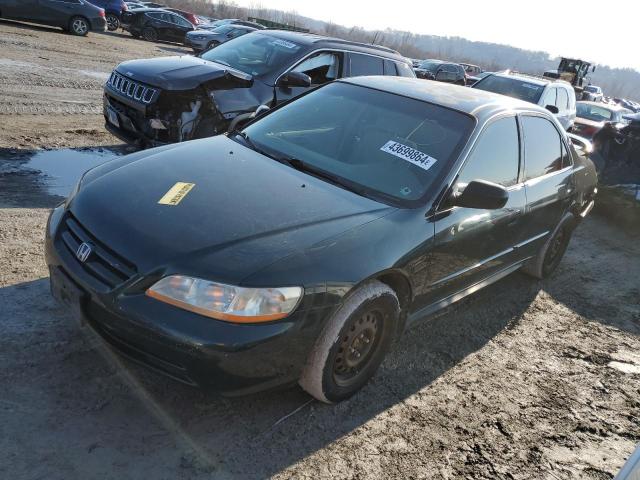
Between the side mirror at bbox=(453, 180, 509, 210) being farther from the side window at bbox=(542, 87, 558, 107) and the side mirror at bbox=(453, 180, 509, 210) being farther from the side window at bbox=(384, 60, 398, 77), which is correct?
the side window at bbox=(542, 87, 558, 107)

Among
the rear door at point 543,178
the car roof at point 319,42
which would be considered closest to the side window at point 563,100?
the car roof at point 319,42

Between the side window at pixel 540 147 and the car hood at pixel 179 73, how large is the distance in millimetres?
3249

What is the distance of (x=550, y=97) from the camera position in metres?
10.4

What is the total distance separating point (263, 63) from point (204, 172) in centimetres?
369

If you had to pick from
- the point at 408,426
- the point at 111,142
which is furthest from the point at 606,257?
the point at 111,142

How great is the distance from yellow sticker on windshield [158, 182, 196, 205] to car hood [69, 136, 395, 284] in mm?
30

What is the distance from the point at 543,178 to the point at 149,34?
79.1 ft

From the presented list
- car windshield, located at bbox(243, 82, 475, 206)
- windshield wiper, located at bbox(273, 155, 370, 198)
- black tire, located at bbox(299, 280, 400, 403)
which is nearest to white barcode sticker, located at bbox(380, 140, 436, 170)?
car windshield, located at bbox(243, 82, 475, 206)

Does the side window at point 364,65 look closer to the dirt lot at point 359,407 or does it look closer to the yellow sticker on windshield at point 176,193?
the dirt lot at point 359,407

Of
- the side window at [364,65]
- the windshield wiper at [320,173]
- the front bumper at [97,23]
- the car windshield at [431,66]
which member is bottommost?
the front bumper at [97,23]

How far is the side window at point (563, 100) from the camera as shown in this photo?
428 inches

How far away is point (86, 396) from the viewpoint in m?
2.66

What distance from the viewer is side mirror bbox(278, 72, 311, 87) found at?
20.3 ft

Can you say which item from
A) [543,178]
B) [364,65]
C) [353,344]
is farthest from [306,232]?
[364,65]
